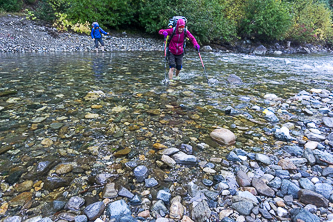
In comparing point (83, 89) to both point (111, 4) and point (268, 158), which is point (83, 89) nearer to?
point (268, 158)

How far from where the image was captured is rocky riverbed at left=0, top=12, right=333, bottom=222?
102 inches

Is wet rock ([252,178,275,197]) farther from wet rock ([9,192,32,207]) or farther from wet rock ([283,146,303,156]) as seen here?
wet rock ([9,192,32,207])

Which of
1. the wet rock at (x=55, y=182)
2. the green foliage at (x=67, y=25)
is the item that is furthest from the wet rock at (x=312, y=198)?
the green foliage at (x=67, y=25)

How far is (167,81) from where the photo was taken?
9.06 metres

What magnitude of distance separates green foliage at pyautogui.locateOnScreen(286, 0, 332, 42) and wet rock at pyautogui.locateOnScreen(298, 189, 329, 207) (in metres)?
33.6

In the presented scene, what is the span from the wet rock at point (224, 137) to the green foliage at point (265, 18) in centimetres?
2649

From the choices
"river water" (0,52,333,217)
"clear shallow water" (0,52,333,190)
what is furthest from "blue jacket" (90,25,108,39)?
"river water" (0,52,333,217)

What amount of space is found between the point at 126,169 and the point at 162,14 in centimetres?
2350

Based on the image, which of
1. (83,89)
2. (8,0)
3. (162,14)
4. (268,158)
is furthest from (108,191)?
(8,0)

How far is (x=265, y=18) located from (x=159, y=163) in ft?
95.2

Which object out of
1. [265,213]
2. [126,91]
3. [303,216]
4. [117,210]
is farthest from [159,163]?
[126,91]

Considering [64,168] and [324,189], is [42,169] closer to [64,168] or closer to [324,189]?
[64,168]

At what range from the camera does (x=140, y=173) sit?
325 centimetres

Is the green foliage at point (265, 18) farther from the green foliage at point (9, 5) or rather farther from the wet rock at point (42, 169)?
the wet rock at point (42, 169)
